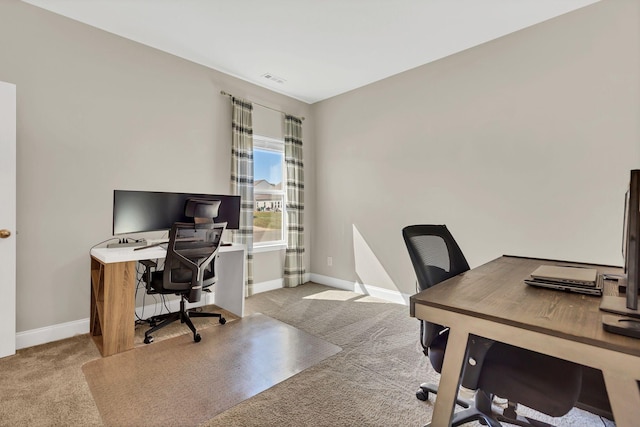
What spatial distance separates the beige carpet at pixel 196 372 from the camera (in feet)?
5.55

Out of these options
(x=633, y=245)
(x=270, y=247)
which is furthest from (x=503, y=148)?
(x=270, y=247)

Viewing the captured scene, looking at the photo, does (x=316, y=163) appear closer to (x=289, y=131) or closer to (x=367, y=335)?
(x=289, y=131)

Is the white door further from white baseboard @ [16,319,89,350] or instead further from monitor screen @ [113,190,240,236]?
monitor screen @ [113,190,240,236]

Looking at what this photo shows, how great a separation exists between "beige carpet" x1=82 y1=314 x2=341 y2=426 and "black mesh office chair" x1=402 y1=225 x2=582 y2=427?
113cm

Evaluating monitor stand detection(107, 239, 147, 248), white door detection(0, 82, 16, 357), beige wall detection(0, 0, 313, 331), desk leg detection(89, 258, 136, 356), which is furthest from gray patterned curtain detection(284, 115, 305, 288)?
white door detection(0, 82, 16, 357)

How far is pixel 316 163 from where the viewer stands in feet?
15.1

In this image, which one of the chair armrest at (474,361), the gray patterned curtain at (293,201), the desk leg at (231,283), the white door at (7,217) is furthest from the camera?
the gray patterned curtain at (293,201)

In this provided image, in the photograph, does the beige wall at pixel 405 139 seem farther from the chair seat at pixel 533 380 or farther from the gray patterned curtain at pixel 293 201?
the chair seat at pixel 533 380

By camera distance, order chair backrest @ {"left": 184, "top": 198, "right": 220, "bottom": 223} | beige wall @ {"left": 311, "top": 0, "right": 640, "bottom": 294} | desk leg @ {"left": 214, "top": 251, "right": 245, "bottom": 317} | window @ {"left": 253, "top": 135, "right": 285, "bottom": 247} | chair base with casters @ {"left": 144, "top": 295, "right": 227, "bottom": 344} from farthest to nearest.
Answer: window @ {"left": 253, "top": 135, "right": 285, "bottom": 247}, desk leg @ {"left": 214, "top": 251, "right": 245, "bottom": 317}, chair backrest @ {"left": 184, "top": 198, "right": 220, "bottom": 223}, chair base with casters @ {"left": 144, "top": 295, "right": 227, "bottom": 344}, beige wall @ {"left": 311, "top": 0, "right": 640, "bottom": 294}

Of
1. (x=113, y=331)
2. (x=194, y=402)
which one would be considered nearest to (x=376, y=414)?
(x=194, y=402)

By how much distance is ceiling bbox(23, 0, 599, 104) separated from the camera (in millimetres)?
2428

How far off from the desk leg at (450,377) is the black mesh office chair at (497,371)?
0.11 meters

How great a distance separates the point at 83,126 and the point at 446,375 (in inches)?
131

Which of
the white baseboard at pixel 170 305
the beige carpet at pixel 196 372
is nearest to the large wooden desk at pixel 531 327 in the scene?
the beige carpet at pixel 196 372
